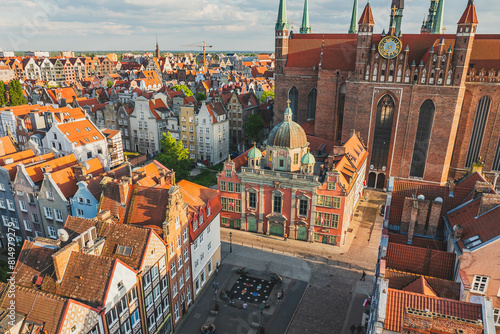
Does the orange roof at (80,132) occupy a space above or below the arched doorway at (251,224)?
above

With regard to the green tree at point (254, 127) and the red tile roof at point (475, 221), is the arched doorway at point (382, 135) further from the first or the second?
the red tile roof at point (475, 221)

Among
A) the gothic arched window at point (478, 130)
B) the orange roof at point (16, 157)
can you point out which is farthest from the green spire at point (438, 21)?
the orange roof at point (16, 157)

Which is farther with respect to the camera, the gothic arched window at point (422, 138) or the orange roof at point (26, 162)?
the gothic arched window at point (422, 138)

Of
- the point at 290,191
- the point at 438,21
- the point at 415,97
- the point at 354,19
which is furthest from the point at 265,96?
the point at 290,191

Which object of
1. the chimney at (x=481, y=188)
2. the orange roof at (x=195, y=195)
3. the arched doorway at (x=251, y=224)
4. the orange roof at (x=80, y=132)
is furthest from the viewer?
the orange roof at (x=80, y=132)

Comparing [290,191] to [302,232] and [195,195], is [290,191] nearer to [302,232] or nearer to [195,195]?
[302,232]

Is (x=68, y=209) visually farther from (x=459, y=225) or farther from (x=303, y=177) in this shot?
(x=459, y=225)
